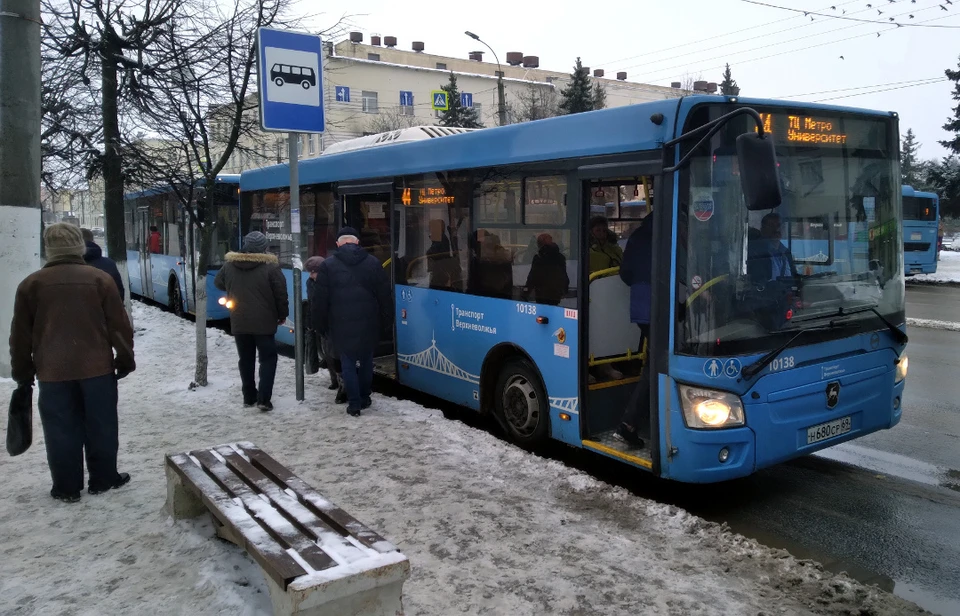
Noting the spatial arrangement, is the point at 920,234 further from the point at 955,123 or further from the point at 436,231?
the point at 436,231

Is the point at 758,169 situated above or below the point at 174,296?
above

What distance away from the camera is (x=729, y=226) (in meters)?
5.16

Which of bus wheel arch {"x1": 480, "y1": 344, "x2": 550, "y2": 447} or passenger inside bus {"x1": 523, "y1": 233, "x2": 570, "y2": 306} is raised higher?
passenger inside bus {"x1": 523, "y1": 233, "x2": 570, "y2": 306}

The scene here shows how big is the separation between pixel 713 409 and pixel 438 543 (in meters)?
2.03

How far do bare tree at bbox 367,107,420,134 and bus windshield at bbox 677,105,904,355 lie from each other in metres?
46.7

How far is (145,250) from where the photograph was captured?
63.6 ft

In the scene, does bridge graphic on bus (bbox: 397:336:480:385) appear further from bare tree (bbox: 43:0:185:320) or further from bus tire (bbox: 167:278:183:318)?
bus tire (bbox: 167:278:183:318)

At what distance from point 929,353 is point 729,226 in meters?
8.41

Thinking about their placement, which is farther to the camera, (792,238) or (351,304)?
(351,304)

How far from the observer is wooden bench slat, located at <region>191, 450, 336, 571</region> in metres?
3.40

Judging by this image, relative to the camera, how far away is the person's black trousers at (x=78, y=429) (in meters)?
5.17

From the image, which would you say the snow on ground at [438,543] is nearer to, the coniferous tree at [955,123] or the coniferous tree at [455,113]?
the coniferous tree at [955,123]

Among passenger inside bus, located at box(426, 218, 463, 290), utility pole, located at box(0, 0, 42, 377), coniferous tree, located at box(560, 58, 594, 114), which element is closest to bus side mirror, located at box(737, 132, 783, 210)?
passenger inside bus, located at box(426, 218, 463, 290)

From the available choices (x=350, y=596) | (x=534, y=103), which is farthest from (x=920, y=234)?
(x=534, y=103)
